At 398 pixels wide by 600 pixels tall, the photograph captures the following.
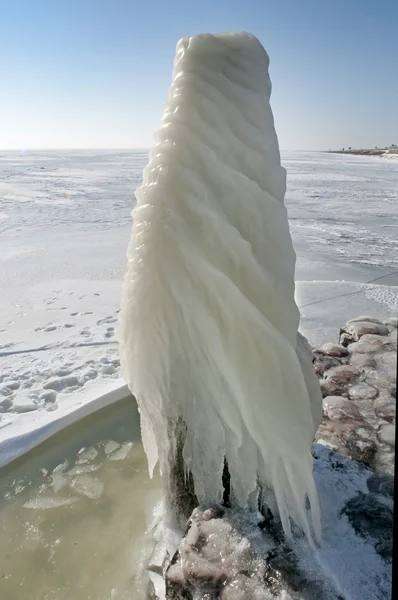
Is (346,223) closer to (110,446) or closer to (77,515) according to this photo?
(110,446)

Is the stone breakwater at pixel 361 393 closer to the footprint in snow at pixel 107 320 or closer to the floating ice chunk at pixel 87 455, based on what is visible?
the floating ice chunk at pixel 87 455

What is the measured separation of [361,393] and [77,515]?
2.25 meters

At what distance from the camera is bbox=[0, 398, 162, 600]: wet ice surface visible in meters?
2.33

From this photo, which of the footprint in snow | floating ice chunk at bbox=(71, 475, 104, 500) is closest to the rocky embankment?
floating ice chunk at bbox=(71, 475, 104, 500)

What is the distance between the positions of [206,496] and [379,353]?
2.58 meters

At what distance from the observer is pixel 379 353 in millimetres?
4102

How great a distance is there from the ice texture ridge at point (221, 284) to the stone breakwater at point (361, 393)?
3.02 ft

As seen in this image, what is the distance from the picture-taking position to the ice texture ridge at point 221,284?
5.78 ft

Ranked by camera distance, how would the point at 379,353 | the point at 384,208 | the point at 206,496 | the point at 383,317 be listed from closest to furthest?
the point at 206,496 < the point at 379,353 < the point at 383,317 < the point at 384,208

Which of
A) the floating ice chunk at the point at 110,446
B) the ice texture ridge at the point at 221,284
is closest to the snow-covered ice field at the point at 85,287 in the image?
the floating ice chunk at the point at 110,446

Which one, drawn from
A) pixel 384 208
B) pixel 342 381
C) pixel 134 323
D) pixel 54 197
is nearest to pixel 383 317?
pixel 342 381

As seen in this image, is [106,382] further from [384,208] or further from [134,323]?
[384,208]

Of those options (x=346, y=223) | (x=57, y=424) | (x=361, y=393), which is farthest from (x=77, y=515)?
(x=346, y=223)

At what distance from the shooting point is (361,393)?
11.4ft
